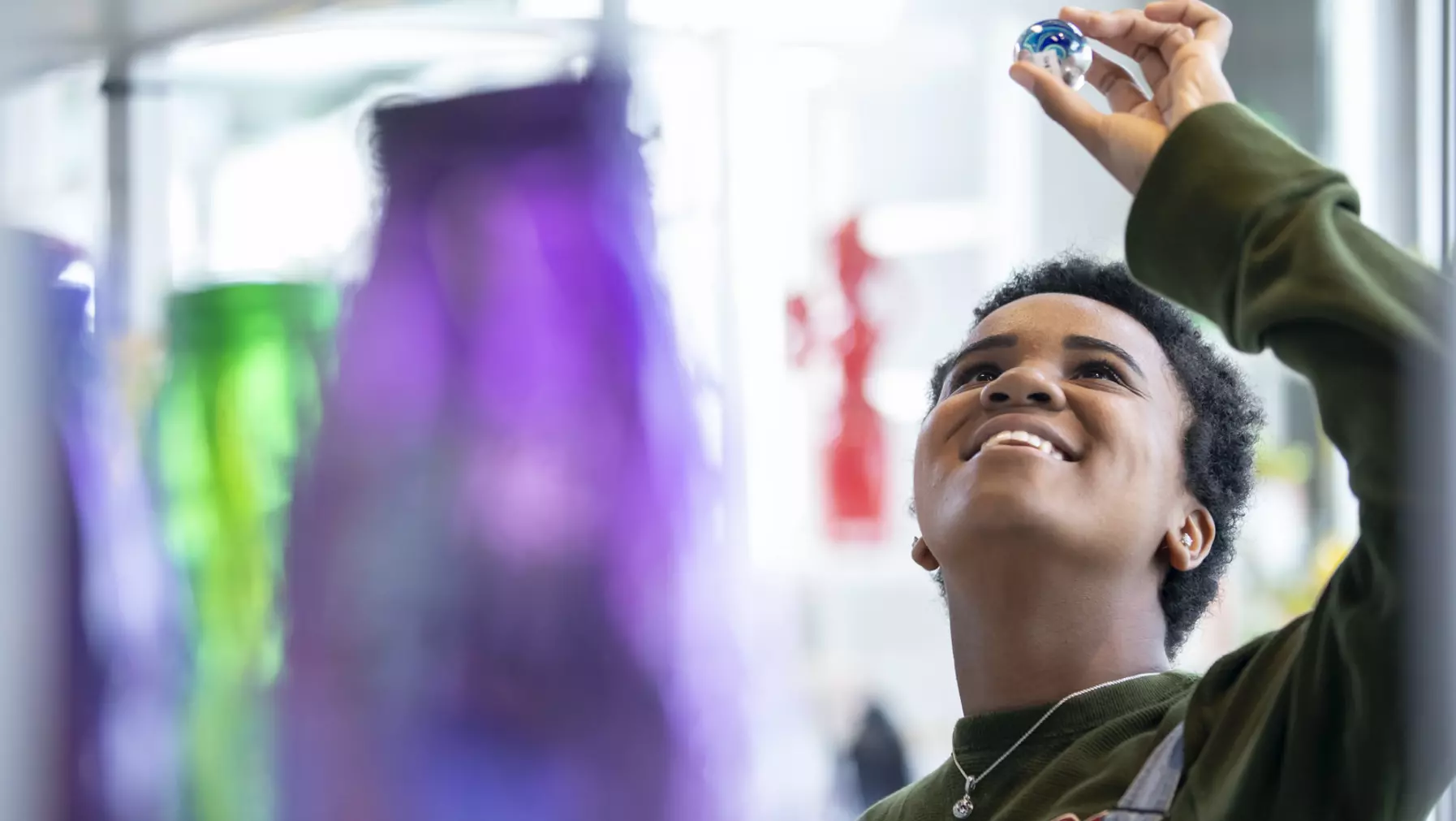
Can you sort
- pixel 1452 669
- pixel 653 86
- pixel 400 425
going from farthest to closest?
pixel 653 86
pixel 400 425
pixel 1452 669

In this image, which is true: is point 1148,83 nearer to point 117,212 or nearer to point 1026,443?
point 1026,443

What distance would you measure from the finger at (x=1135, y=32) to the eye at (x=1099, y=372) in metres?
0.20

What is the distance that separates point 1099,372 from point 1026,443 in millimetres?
82

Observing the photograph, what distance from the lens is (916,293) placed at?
1649mm

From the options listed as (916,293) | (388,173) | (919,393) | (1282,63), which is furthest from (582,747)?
(1282,63)

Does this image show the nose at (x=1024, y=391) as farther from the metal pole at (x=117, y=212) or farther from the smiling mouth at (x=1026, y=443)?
the metal pole at (x=117, y=212)

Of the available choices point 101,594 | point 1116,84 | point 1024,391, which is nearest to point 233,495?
point 101,594

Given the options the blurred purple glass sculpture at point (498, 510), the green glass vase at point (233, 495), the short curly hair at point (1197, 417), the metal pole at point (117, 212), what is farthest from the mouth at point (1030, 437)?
the metal pole at point (117, 212)

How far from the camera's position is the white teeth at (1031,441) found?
743 millimetres

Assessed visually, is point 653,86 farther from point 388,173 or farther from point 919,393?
point 919,393

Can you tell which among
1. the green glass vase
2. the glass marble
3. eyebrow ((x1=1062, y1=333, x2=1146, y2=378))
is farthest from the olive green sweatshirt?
the green glass vase

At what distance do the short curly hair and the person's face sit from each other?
18 millimetres

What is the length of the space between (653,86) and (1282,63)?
0.76 m

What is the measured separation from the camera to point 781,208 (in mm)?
1441
